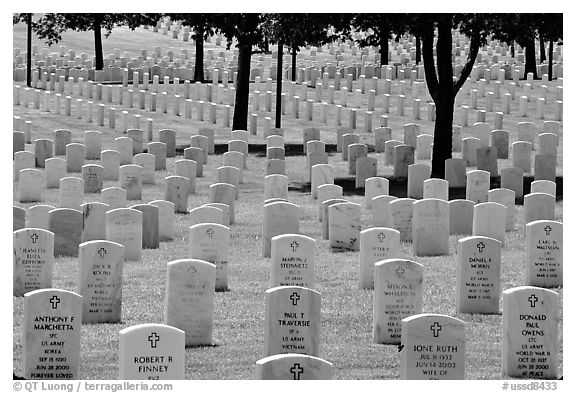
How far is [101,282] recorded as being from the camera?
52.0 feet

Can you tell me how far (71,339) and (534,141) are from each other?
799 inches

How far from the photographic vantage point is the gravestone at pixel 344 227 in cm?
2014

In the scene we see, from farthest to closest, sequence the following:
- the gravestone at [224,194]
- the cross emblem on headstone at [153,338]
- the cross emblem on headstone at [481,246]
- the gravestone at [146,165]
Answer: the gravestone at [146,165], the gravestone at [224,194], the cross emblem on headstone at [481,246], the cross emblem on headstone at [153,338]

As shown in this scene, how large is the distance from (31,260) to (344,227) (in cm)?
497

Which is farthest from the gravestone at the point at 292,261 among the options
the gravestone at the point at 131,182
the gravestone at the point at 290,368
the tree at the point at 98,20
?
the tree at the point at 98,20

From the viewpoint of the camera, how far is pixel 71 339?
521 inches

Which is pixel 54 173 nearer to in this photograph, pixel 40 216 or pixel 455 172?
pixel 40 216

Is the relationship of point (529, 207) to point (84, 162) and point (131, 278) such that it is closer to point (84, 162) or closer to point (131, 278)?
point (131, 278)

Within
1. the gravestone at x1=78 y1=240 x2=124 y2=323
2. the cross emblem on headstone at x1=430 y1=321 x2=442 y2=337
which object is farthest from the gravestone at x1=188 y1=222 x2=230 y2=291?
the cross emblem on headstone at x1=430 y1=321 x2=442 y2=337

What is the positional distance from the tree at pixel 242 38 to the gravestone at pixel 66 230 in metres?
13.8

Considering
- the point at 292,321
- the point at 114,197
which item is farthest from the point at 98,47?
the point at 292,321

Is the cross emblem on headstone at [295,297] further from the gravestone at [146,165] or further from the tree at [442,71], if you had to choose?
the gravestone at [146,165]

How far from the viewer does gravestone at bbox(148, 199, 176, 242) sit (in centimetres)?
2102
